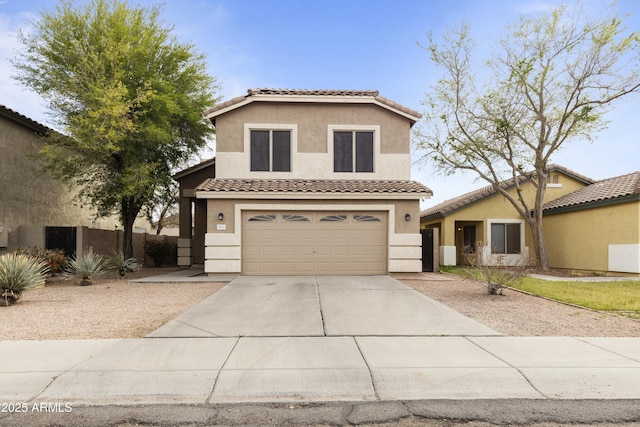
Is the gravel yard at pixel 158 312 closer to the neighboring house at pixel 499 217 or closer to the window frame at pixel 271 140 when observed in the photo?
the window frame at pixel 271 140

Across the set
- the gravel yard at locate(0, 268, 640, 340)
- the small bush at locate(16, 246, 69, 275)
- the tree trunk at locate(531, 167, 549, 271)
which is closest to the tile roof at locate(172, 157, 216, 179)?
the small bush at locate(16, 246, 69, 275)

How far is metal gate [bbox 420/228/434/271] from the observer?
1791cm

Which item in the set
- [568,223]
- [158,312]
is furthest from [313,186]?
[568,223]

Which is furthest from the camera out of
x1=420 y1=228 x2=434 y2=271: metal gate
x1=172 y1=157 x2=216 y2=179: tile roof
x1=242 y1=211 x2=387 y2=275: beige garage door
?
x1=172 y1=157 x2=216 y2=179: tile roof

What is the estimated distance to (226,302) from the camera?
386 inches

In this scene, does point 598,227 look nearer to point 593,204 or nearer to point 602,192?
point 593,204

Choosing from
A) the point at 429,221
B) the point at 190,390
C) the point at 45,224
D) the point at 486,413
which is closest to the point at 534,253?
the point at 429,221

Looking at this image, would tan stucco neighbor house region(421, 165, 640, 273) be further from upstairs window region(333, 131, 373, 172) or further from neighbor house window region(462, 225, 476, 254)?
upstairs window region(333, 131, 373, 172)

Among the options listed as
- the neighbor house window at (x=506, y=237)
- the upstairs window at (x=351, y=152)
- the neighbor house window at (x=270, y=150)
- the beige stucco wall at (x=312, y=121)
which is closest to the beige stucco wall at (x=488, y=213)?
the neighbor house window at (x=506, y=237)

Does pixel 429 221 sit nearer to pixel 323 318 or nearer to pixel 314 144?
pixel 314 144

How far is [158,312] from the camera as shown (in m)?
8.95

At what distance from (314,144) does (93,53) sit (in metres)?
9.30

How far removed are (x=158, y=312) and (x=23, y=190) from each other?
13347 millimetres

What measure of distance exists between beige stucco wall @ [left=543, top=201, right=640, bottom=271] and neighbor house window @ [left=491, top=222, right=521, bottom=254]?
144 centimetres
